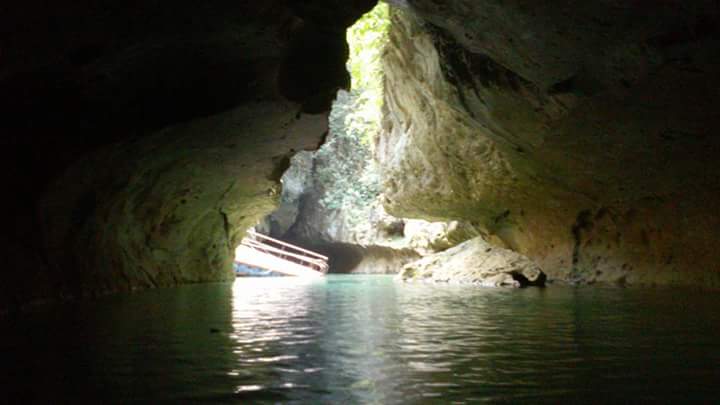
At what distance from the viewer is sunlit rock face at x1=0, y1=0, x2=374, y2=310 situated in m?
5.26

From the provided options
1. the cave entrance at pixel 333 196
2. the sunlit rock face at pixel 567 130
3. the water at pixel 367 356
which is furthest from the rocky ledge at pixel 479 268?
the cave entrance at pixel 333 196

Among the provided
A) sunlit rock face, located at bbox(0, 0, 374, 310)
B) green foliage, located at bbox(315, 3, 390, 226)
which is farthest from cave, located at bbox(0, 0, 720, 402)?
green foliage, located at bbox(315, 3, 390, 226)

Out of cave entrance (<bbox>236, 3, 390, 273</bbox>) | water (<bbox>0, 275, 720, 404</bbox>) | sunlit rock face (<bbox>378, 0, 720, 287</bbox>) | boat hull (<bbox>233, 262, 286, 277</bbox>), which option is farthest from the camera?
cave entrance (<bbox>236, 3, 390, 273</bbox>)

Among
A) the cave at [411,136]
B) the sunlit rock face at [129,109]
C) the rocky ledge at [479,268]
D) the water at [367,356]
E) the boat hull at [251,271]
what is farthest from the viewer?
the boat hull at [251,271]

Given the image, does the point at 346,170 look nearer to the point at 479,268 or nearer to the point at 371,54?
the point at 479,268

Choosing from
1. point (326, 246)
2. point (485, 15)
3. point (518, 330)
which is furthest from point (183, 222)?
point (326, 246)

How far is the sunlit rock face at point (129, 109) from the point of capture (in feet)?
17.3

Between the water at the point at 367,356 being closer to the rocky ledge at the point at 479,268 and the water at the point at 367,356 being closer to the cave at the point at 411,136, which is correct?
the cave at the point at 411,136

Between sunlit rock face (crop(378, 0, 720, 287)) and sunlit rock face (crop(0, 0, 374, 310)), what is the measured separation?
205cm

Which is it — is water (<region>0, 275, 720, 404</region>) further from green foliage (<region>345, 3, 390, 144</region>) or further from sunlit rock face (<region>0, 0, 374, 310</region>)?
green foliage (<region>345, 3, 390, 144</region>)

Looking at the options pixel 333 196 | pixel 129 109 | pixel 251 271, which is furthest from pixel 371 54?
pixel 333 196

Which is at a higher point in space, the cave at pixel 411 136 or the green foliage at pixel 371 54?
the green foliage at pixel 371 54

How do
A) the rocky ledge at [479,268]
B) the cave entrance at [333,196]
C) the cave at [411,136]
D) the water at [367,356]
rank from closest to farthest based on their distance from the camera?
the water at [367,356] → the cave at [411,136] → the rocky ledge at [479,268] → the cave entrance at [333,196]

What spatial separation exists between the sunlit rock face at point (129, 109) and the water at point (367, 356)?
172 cm
